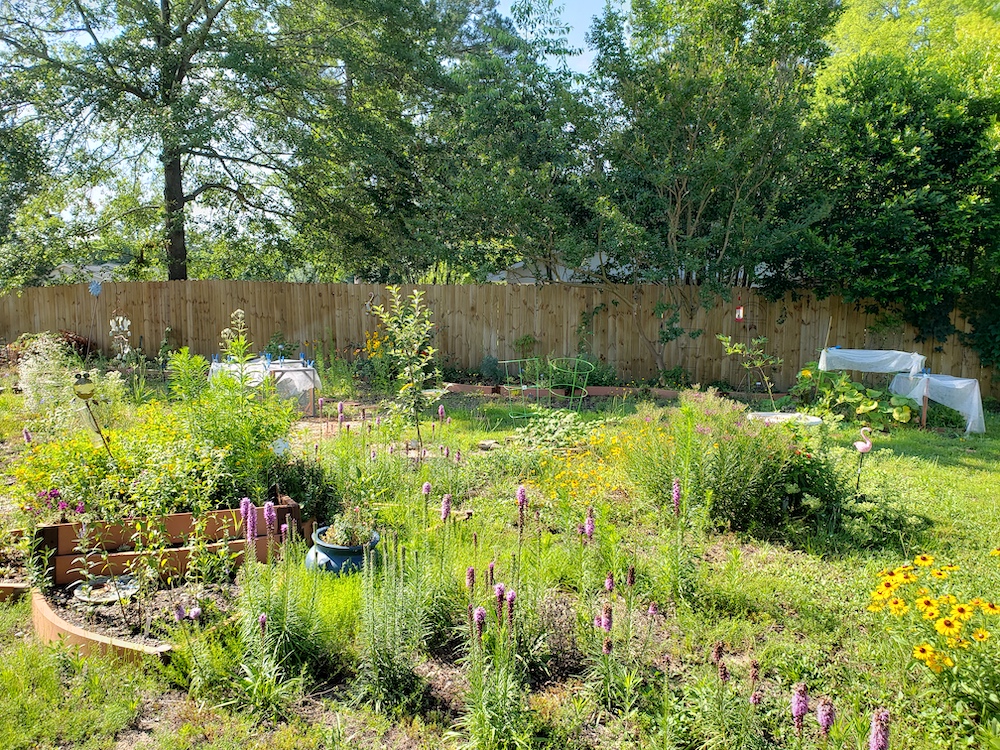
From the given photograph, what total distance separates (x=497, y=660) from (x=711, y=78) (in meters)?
8.05

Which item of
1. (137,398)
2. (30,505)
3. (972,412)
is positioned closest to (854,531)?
(30,505)

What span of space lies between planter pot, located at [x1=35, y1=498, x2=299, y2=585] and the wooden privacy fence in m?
5.89

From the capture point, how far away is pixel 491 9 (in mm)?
15117

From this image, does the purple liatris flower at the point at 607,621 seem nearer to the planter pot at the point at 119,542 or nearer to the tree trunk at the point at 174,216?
the planter pot at the point at 119,542

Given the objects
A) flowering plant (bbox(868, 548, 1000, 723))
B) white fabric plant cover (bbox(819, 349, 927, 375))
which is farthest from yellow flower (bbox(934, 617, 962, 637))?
white fabric plant cover (bbox(819, 349, 927, 375))

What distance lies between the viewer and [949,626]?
197 centimetres

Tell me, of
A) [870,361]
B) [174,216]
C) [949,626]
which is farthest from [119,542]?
[174,216]

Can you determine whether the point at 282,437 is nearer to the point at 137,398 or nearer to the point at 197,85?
the point at 137,398

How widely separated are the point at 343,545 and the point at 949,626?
231 cm

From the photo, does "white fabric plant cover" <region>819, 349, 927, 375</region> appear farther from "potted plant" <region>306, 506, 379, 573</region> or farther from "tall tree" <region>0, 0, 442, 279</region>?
"tall tree" <region>0, 0, 442, 279</region>

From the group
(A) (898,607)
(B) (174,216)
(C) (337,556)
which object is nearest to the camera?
(A) (898,607)

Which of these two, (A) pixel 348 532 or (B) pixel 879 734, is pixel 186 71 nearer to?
(A) pixel 348 532

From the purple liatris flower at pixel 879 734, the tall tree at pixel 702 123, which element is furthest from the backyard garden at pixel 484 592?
the tall tree at pixel 702 123

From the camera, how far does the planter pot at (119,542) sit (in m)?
2.84
